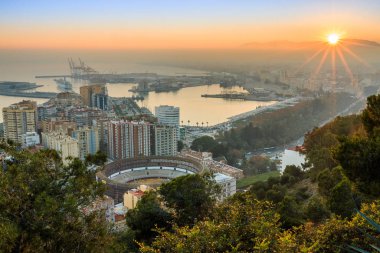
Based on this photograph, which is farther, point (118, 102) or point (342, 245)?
point (118, 102)

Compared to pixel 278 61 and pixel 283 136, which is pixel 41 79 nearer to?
pixel 278 61

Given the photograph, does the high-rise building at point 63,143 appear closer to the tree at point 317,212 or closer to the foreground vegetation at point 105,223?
the tree at point 317,212

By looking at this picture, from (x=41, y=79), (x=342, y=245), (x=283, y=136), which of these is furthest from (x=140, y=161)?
(x=41, y=79)

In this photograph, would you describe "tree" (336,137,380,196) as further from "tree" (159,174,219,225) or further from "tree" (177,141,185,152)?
"tree" (177,141,185,152)

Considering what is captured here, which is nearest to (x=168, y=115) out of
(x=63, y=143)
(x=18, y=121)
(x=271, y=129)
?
(x=271, y=129)

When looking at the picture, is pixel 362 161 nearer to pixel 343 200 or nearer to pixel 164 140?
pixel 343 200

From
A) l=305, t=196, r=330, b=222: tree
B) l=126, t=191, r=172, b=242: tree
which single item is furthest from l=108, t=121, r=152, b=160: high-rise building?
l=305, t=196, r=330, b=222: tree
